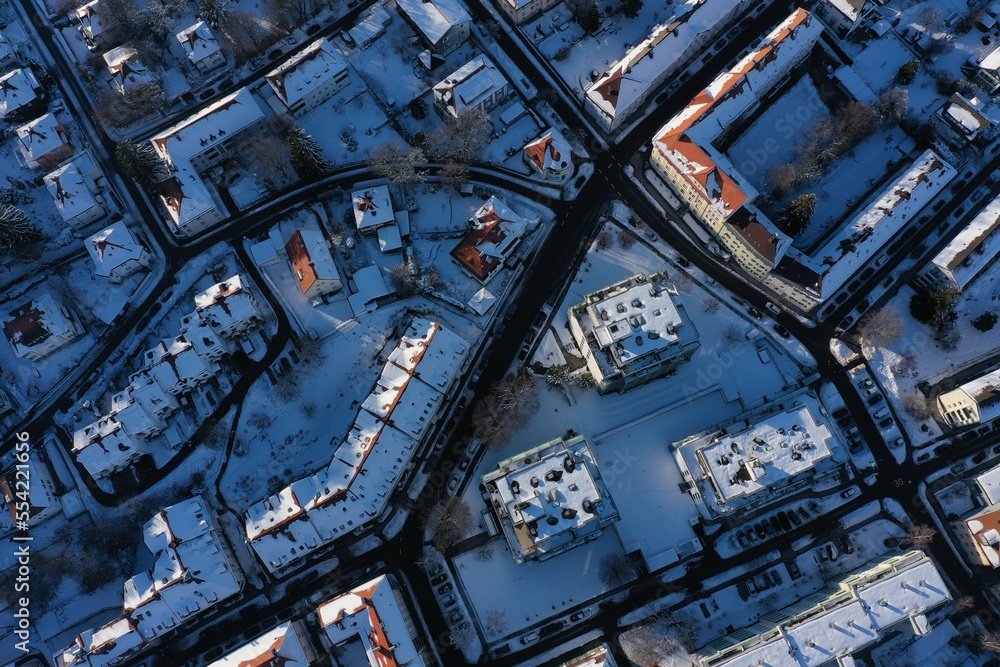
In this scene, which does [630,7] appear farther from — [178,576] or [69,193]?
[178,576]

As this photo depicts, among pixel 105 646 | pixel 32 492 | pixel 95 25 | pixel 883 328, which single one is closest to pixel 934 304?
pixel 883 328

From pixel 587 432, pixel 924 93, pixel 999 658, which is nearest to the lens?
pixel 999 658

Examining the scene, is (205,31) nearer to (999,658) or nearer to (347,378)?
(347,378)

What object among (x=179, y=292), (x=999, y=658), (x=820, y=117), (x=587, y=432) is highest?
(x=179, y=292)

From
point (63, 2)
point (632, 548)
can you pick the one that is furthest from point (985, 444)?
point (63, 2)

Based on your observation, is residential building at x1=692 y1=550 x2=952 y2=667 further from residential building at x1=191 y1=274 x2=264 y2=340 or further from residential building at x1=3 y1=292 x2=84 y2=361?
residential building at x1=3 y1=292 x2=84 y2=361

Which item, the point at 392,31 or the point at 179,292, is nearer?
the point at 179,292
